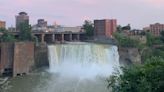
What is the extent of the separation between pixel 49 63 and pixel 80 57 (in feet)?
6.60

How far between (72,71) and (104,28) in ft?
36.0

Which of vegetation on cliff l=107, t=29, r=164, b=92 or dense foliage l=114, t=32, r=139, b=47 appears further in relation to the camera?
dense foliage l=114, t=32, r=139, b=47

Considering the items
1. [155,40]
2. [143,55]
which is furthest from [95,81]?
[155,40]

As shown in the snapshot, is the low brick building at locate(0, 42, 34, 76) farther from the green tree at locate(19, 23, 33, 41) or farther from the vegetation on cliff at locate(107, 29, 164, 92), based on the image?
the vegetation on cliff at locate(107, 29, 164, 92)

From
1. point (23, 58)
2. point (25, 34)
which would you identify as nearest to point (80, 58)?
point (23, 58)

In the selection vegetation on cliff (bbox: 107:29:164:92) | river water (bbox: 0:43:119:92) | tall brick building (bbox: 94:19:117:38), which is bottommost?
river water (bbox: 0:43:119:92)

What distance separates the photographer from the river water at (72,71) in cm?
2173

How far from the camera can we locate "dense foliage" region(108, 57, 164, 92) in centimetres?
961

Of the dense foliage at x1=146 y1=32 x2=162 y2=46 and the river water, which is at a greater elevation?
the dense foliage at x1=146 y1=32 x2=162 y2=46

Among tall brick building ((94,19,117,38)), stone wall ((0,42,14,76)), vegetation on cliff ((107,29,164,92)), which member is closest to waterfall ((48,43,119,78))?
stone wall ((0,42,14,76))

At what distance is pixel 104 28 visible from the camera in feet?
120

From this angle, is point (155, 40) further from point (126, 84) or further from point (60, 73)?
point (126, 84)

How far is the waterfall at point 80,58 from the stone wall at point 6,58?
257 centimetres

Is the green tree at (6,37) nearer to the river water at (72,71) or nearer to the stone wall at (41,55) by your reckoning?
the stone wall at (41,55)
